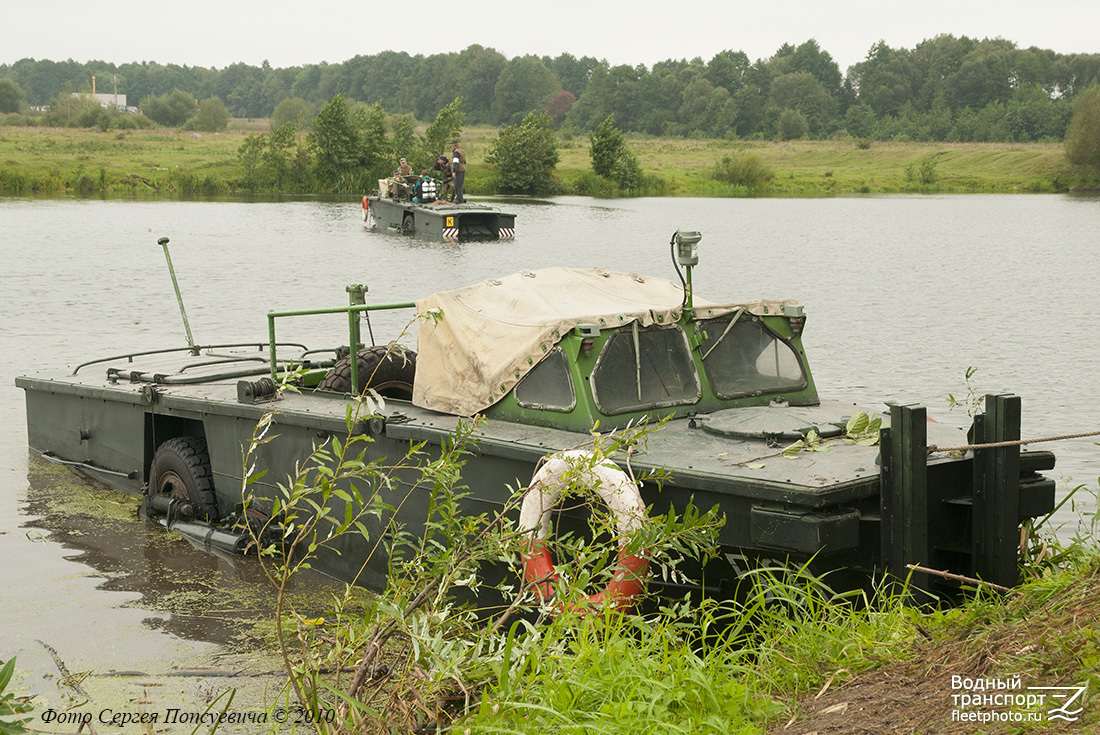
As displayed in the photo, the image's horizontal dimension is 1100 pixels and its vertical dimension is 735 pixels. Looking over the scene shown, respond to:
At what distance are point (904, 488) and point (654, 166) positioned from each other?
60469mm

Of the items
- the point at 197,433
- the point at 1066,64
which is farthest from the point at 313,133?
the point at 1066,64

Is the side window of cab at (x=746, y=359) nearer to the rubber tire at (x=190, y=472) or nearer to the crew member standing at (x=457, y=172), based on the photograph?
the rubber tire at (x=190, y=472)

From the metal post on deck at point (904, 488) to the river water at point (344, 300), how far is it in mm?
3668

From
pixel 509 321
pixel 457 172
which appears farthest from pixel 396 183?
pixel 509 321

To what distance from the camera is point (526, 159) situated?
54.0m

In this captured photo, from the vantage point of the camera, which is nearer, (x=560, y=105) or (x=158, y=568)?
(x=158, y=568)

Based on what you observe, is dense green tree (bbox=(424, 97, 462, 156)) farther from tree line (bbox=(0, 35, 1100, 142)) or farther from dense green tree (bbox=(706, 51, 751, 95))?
dense green tree (bbox=(706, 51, 751, 95))

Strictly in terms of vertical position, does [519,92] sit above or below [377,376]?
above

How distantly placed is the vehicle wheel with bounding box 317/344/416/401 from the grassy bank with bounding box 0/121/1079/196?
1715 inches

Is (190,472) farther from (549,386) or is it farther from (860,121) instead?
(860,121)

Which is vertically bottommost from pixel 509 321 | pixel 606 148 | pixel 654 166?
pixel 509 321

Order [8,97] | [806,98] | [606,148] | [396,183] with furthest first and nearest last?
[806,98] → [8,97] → [606,148] → [396,183]

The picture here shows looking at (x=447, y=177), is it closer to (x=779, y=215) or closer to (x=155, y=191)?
(x=779, y=215)

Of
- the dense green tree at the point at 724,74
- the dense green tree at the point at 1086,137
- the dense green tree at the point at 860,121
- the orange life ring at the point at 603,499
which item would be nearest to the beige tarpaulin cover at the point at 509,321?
the orange life ring at the point at 603,499
